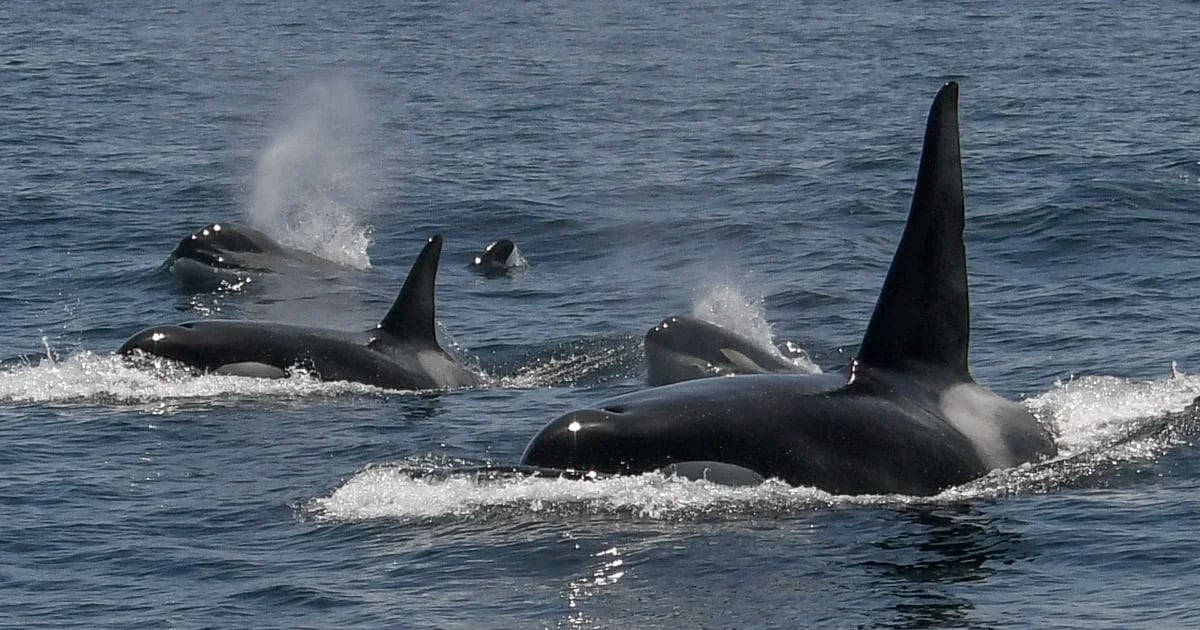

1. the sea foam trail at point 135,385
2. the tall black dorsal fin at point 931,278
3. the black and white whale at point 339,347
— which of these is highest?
the tall black dorsal fin at point 931,278

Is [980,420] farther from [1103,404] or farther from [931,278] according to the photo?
[1103,404]

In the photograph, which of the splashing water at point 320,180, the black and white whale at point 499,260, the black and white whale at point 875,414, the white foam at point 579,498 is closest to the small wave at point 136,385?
the white foam at point 579,498

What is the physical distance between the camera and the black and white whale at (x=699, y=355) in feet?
71.6

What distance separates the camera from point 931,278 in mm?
15391

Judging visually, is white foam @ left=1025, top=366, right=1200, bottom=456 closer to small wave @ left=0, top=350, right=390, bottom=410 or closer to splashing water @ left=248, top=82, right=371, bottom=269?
small wave @ left=0, top=350, right=390, bottom=410

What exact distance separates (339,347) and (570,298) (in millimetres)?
6396

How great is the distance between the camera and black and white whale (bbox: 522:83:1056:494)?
48.1ft

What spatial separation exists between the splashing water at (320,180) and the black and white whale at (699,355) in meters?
10.5

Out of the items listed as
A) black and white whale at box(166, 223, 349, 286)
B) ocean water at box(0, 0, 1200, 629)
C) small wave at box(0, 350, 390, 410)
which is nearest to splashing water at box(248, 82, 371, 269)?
ocean water at box(0, 0, 1200, 629)

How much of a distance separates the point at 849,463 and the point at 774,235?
18149 millimetres

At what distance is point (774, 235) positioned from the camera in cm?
3291

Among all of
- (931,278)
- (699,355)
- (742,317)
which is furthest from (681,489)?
(742,317)

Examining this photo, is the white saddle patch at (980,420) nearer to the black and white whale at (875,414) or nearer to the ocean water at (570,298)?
the black and white whale at (875,414)

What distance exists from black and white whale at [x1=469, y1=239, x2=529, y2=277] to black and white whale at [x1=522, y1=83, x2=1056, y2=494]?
15190mm
